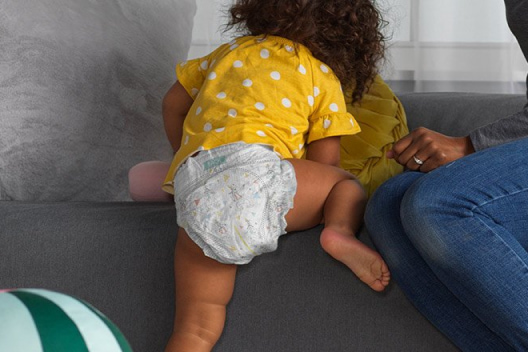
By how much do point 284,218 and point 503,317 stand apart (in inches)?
13.7

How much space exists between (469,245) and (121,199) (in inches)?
33.8

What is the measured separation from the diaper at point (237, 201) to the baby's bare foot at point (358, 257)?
0.24 feet

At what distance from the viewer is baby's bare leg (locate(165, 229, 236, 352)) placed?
3.93ft

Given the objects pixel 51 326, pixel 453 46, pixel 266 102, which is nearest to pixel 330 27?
pixel 266 102

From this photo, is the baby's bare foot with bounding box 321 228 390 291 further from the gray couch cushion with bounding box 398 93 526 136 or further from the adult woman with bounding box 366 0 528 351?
the gray couch cushion with bounding box 398 93 526 136

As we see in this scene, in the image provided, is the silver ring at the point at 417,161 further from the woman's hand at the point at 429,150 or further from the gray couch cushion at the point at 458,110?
the gray couch cushion at the point at 458,110

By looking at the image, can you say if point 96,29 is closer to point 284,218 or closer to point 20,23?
point 20,23

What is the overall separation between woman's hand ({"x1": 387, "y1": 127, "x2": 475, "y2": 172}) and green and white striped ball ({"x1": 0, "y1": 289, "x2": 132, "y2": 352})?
69cm

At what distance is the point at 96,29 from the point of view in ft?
5.41

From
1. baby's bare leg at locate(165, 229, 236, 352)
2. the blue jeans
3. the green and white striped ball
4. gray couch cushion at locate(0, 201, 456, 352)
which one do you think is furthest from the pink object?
the green and white striped ball

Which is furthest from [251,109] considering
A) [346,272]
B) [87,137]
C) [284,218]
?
[87,137]

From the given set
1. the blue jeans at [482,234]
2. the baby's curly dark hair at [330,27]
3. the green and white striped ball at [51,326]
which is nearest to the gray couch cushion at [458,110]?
the baby's curly dark hair at [330,27]

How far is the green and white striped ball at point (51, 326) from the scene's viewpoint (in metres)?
0.60

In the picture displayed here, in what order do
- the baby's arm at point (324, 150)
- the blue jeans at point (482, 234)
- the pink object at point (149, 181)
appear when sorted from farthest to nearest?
1. the pink object at point (149, 181)
2. the baby's arm at point (324, 150)
3. the blue jeans at point (482, 234)
